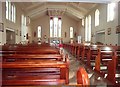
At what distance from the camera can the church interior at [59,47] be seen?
97.7 inches

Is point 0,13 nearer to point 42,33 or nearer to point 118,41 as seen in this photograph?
point 118,41

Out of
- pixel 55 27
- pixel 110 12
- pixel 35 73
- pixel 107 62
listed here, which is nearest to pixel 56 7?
pixel 55 27

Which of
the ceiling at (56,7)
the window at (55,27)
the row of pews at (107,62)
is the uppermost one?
the ceiling at (56,7)

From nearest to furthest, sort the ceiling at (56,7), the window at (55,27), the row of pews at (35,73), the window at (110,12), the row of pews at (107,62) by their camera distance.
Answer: the row of pews at (35,73) → the row of pews at (107,62) → the window at (110,12) → the ceiling at (56,7) → the window at (55,27)

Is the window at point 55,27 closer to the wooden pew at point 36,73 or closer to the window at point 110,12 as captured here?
the window at point 110,12

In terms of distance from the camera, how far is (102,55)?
224 inches

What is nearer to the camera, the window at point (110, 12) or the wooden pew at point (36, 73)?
the wooden pew at point (36, 73)

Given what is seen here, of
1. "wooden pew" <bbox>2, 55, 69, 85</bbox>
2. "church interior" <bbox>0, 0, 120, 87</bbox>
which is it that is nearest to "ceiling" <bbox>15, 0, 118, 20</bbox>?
"church interior" <bbox>0, 0, 120, 87</bbox>

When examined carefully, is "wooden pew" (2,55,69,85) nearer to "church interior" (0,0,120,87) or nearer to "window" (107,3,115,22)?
"church interior" (0,0,120,87)

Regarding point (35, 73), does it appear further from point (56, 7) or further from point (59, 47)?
point (56, 7)

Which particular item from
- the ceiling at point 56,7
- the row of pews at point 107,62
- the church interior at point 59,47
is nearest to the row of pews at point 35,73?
the church interior at point 59,47

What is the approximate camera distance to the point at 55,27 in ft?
86.1

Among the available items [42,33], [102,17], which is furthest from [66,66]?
[42,33]

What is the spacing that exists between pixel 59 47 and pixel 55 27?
712 inches
